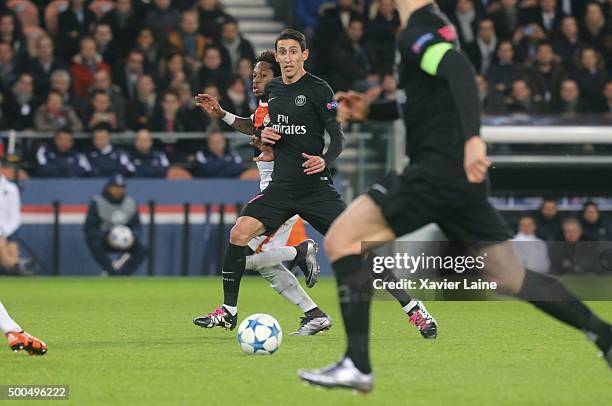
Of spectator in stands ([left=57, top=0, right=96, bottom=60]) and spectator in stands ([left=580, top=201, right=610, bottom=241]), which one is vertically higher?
spectator in stands ([left=57, top=0, right=96, bottom=60])

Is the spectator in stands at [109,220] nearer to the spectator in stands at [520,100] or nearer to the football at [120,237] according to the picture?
the football at [120,237]

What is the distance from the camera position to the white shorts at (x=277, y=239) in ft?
36.9

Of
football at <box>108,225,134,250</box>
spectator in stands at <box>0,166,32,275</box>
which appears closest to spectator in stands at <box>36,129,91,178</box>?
spectator in stands at <box>0,166,32,275</box>

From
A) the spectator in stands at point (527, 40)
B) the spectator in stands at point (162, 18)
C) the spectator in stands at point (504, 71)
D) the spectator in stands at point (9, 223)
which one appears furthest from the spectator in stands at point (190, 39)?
the spectator in stands at point (527, 40)

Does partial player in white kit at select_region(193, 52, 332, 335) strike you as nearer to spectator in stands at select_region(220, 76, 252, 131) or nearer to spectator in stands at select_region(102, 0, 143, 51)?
spectator in stands at select_region(220, 76, 252, 131)

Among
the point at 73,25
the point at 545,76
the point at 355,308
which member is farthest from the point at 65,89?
the point at 355,308

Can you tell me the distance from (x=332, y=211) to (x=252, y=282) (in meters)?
8.15

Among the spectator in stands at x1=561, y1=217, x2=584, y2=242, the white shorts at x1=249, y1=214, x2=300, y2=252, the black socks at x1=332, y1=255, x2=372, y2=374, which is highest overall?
the black socks at x1=332, y1=255, x2=372, y2=374

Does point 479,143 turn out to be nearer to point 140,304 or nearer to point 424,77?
point 424,77

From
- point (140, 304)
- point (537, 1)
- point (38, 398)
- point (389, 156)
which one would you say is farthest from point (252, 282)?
point (38, 398)

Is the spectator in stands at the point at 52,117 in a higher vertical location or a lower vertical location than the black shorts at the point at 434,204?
lower

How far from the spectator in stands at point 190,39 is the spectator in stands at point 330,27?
177cm

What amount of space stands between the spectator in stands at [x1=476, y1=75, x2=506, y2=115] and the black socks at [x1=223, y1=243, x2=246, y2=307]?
33.7 feet

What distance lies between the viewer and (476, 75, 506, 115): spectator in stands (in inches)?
811
